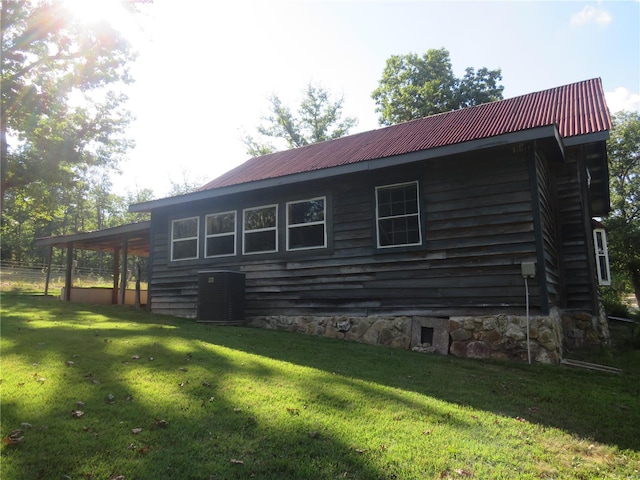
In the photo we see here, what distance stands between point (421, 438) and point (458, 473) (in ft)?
1.77

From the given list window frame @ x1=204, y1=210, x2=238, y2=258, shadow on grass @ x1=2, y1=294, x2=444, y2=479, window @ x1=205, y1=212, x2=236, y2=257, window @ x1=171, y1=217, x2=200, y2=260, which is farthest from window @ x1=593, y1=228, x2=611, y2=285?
window @ x1=171, y1=217, x2=200, y2=260

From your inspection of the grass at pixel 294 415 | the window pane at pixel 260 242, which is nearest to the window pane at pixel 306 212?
the window pane at pixel 260 242

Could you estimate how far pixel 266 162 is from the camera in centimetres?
1357

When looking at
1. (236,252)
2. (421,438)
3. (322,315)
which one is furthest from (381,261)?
(421,438)

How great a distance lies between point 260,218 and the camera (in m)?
10.3

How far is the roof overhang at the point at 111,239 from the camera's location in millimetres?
13805

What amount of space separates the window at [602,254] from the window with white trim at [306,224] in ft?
23.9

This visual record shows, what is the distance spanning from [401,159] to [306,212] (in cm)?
279

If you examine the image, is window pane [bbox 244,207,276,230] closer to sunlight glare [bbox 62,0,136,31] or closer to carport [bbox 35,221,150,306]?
carport [bbox 35,221,150,306]

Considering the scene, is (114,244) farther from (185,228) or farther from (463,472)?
(463,472)

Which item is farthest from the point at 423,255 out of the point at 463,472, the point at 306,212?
the point at 463,472

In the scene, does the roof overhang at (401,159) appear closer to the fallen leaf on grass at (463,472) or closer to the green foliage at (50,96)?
the fallen leaf on grass at (463,472)

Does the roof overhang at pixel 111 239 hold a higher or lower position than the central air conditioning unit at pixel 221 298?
higher

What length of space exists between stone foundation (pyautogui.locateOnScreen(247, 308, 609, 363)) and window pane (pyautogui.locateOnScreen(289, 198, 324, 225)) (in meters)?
2.26
